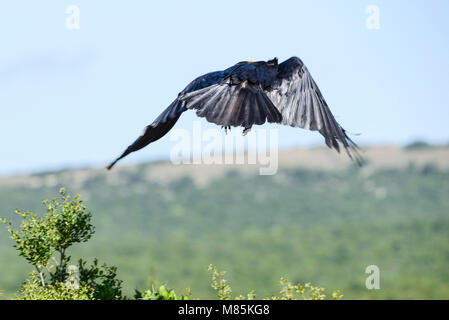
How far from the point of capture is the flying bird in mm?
9953

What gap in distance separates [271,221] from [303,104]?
254 feet

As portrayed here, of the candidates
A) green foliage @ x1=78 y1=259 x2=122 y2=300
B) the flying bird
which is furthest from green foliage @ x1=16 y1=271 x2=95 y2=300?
the flying bird

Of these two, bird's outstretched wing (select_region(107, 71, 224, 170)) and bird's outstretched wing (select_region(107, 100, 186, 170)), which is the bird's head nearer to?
bird's outstretched wing (select_region(107, 71, 224, 170))

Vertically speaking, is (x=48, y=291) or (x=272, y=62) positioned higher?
(x=272, y=62)

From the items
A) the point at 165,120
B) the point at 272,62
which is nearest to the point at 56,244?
the point at 165,120

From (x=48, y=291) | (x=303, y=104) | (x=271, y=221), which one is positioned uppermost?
(x=303, y=104)

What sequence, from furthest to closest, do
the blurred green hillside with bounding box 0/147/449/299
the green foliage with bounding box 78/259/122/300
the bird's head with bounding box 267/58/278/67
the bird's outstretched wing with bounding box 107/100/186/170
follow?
the blurred green hillside with bounding box 0/147/449/299, the bird's head with bounding box 267/58/278/67, the green foliage with bounding box 78/259/122/300, the bird's outstretched wing with bounding box 107/100/186/170

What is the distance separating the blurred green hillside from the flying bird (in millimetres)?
49258

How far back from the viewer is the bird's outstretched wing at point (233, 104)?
32.4 ft

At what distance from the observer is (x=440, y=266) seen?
7344 centimetres

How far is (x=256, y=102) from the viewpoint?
10.2 metres

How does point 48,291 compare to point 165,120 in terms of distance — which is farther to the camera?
point 165,120

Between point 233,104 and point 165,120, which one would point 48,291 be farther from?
point 233,104
